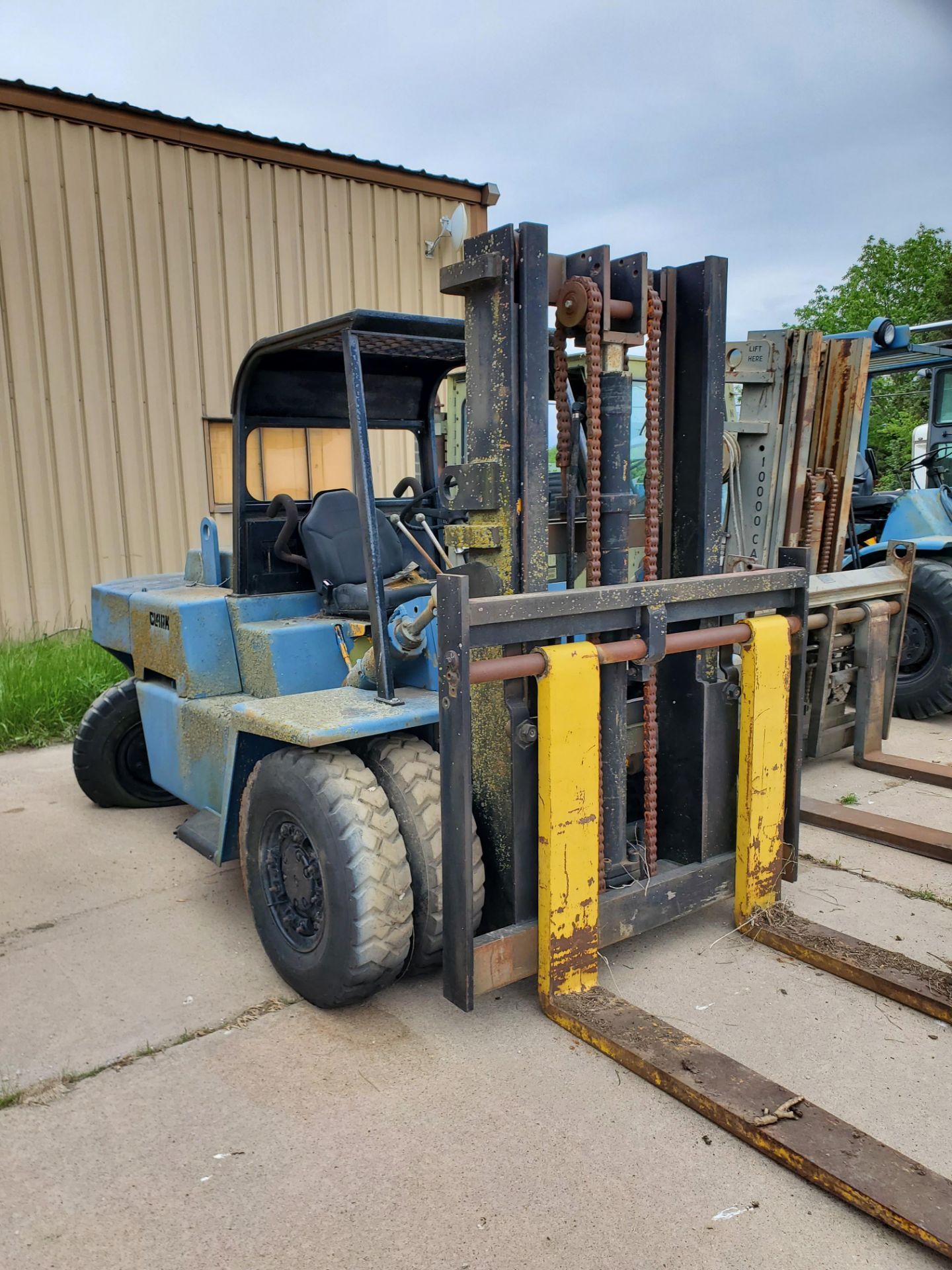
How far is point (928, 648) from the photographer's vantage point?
6.82 metres

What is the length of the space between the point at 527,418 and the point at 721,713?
127 cm

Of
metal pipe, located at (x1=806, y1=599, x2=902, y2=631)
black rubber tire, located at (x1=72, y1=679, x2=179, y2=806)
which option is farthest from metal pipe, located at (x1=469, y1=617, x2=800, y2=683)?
black rubber tire, located at (x1=72, y1=679, x2=179, y2=806)

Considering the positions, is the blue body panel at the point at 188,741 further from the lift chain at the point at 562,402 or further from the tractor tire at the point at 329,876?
the lift chain at the point at 562,402

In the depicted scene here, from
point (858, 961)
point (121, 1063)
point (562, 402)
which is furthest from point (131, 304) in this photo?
point (858, 961)

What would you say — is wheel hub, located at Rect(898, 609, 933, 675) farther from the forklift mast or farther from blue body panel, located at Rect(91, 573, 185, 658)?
blue body panel, located at Rect(91, 573, 185, 658)

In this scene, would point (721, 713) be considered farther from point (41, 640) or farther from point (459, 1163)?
point (41, 640)

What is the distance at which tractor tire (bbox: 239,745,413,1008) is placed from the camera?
9.39ft

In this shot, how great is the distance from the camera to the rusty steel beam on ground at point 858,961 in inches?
117

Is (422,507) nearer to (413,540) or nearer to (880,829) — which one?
(413,540)

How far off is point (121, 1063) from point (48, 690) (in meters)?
4.65

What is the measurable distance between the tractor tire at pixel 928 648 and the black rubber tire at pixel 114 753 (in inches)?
196

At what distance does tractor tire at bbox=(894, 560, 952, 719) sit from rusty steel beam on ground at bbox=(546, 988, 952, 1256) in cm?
469

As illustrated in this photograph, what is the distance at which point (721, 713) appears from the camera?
339cm

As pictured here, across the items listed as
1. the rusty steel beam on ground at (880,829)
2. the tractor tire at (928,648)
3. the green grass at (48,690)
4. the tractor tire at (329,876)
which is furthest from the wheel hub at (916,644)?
the green grass at (48,690)
